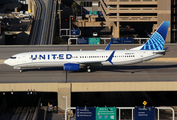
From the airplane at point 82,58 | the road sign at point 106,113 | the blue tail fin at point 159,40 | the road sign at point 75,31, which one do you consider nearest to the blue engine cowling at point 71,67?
the airplane at point 82,58

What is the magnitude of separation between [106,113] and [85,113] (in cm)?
271

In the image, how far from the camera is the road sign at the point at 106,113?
130 ft

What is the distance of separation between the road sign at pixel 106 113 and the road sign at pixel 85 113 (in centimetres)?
66

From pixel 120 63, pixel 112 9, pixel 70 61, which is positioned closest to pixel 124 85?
pixel 120 63

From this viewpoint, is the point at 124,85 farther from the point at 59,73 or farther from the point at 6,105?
the point at 6,105

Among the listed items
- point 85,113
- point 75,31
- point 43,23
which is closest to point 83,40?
point 75,31

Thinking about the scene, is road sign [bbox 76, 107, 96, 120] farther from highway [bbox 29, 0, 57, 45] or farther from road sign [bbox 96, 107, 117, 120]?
highway [bbox 29, 0, 57, 45]

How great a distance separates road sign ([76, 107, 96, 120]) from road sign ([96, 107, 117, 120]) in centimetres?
66

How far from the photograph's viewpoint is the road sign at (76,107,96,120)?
130 feet

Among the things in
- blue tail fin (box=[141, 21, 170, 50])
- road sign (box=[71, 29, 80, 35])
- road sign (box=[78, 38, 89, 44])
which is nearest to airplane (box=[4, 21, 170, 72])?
blue tail fin (box=[141, 21, 170, 50])

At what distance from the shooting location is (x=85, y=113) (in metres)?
39.9

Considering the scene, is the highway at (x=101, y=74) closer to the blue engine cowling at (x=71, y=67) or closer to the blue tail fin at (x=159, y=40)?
the blue engine cowling at (x=71, y=67)

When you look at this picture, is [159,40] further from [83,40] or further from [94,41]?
[83,40]

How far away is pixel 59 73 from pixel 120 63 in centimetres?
1235
